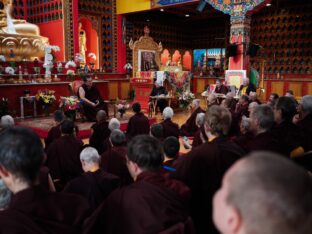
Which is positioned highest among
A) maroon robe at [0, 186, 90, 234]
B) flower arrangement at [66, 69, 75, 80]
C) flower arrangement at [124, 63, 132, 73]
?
flower arrangement at [124, 63, 132, 73]

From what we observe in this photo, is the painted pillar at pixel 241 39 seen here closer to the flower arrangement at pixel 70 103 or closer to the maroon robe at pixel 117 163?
the flower arrangement at pixel 70 103

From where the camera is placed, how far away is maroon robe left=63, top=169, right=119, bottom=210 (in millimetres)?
2320

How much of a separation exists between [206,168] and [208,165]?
30mm

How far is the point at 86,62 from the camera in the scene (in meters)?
13.9

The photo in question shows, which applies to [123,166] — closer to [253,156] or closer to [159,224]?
[159,224]

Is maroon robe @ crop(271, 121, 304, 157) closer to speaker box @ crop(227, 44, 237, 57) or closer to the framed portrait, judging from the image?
speaker box @ crop(227, 44, 237, 57)

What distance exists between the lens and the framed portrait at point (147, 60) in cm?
1317

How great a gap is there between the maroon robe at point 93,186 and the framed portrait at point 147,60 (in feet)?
36.4

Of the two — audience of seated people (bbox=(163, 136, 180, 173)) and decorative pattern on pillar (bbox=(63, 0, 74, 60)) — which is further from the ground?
Answer: decorative pattern on pillar (bbox=(63, 0, 74, 60))

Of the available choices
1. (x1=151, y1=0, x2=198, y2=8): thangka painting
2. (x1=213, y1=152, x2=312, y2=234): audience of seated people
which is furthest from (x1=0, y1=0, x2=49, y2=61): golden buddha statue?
Result: (x1=213, y1=152, x2=312, y2=234): audience of seated people

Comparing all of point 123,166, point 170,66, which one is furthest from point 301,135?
point 170,66

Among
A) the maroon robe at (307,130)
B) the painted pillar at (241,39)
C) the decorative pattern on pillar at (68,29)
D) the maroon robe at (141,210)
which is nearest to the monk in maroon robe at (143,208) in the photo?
the maroon robe at (141,210)

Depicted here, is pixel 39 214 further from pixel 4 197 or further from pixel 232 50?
→ pixel 232 50

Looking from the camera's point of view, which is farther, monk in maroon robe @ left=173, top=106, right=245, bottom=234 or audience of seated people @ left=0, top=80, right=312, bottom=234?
monk in maroon robe @ left=173, top=106, right=245, bottom=234
